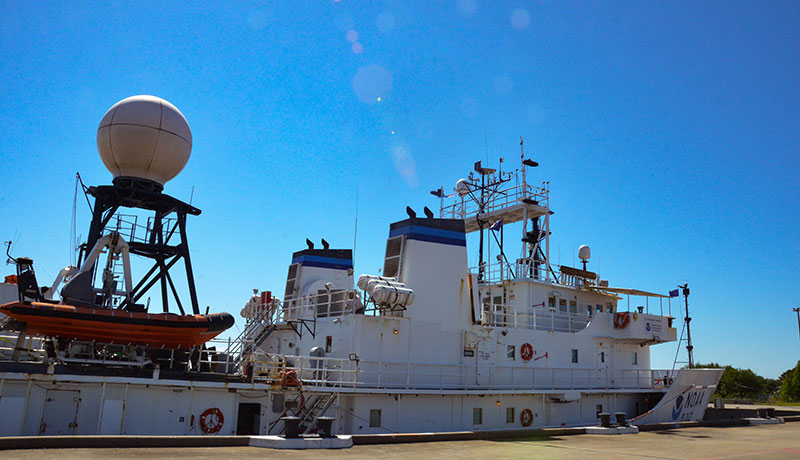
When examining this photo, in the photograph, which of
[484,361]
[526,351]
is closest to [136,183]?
[484,361]

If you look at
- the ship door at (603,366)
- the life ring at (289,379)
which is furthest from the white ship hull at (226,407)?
the ship door at (603,366)

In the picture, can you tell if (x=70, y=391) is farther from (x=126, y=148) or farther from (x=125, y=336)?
(x=126, y=148)

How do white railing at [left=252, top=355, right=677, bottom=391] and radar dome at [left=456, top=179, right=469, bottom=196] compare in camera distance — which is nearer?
white railing at [left=252, top=355, right=677, bottom=391]

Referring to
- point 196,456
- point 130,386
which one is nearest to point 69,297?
point 130,386

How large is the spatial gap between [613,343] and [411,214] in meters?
12.0

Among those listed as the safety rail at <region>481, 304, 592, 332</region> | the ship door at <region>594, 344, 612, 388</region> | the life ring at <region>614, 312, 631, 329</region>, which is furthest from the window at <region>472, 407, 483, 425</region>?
the life ring at <region>614, 312, 631, 329</region>

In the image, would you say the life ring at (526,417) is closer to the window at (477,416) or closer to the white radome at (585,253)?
the window at (477,416)

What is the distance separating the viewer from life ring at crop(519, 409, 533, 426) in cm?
2188

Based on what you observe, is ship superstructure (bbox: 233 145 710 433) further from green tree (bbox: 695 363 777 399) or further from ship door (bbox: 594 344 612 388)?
green tree (bbox: 695 363 777 399)

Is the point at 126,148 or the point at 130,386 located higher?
the point at 126,148

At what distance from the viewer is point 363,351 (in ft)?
61.3

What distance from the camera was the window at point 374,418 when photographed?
1819 cm

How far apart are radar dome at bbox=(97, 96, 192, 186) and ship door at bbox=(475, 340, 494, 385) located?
1327 cm

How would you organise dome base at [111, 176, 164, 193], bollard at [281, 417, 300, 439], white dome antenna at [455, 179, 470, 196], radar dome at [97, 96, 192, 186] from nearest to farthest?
bollard at [281, 417, 300, 439] < radar dome at [97, 96, 192, 186] < dome base at [111, 176, 164, 193] < white dome antenna at [455, 179, 470, 196]
